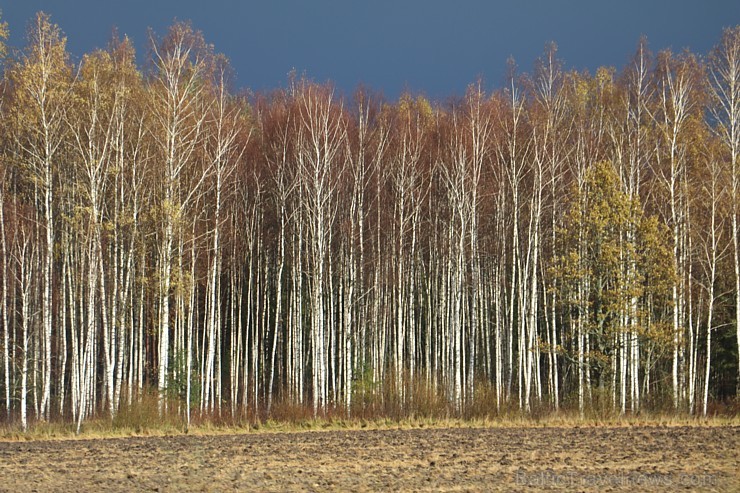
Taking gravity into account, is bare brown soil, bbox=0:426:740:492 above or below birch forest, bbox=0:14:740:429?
below

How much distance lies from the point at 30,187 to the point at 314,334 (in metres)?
9.97

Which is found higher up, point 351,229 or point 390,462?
point 351,229

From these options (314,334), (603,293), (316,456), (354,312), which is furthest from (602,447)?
(354,312)

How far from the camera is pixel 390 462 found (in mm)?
12586

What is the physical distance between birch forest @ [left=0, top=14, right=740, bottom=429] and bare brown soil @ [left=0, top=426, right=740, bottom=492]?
3718mm

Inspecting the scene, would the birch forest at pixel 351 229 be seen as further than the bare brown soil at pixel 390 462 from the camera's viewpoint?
Yes

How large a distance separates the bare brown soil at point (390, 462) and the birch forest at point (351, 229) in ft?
12.2

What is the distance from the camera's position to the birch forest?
20.2 m

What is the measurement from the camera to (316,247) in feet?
75.2

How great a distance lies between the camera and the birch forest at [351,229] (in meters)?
20.2

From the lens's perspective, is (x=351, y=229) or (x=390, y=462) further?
(x=351, y=229)

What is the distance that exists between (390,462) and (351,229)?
1301 cm

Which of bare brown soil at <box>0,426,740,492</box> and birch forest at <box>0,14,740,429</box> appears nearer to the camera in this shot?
bare brown soil at <box>0,426,740,492</box>

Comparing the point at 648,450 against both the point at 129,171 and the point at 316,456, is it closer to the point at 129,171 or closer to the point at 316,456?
the point at 316,456
